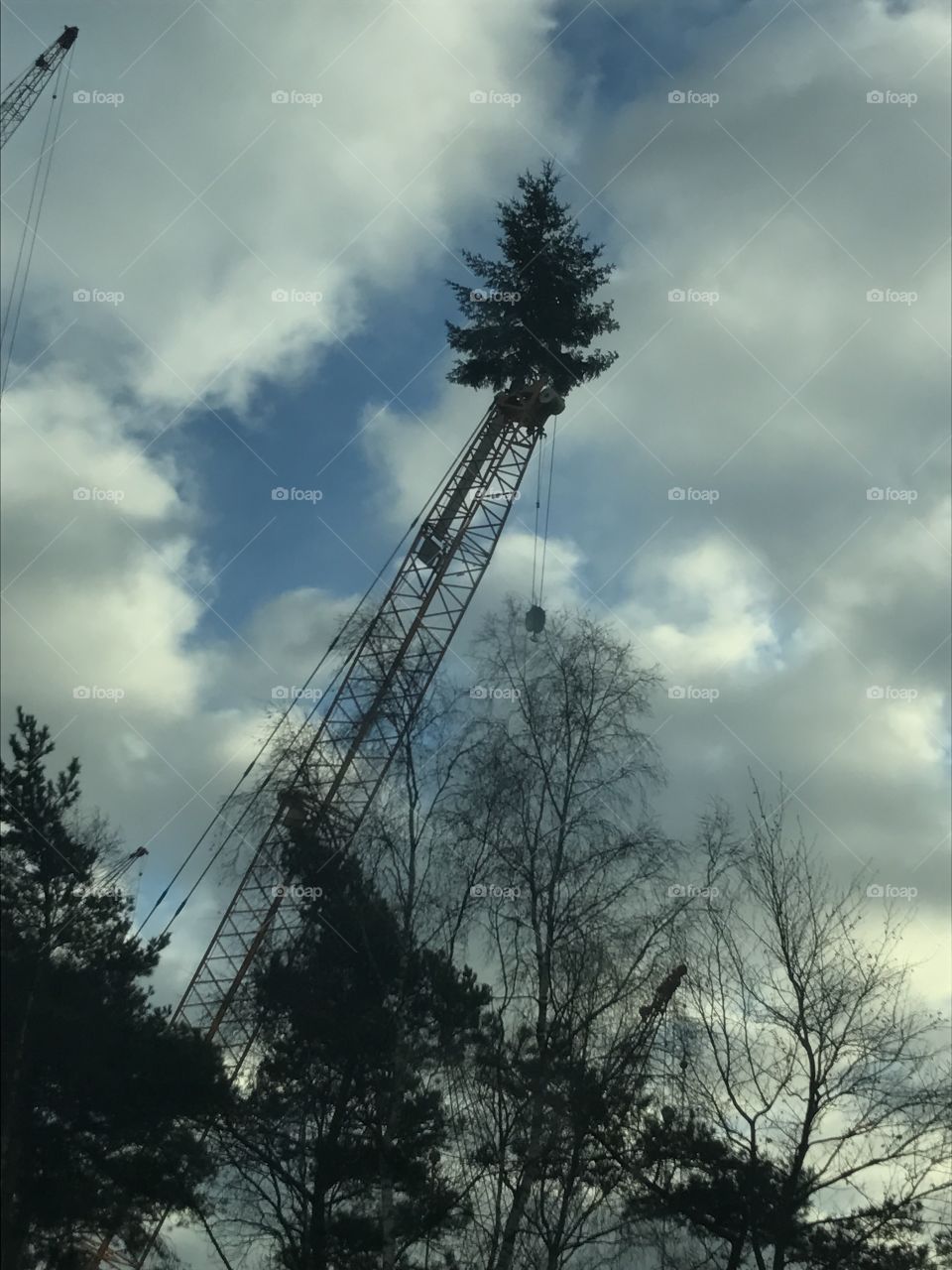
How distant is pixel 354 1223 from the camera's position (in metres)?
23.1

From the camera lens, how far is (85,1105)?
77.7 ft

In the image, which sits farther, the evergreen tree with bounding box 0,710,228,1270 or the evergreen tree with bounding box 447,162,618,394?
the evergreen tree with bounding box 447,162,618,394

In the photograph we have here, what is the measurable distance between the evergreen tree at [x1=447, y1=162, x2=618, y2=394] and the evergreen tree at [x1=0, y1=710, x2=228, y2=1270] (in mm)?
19639

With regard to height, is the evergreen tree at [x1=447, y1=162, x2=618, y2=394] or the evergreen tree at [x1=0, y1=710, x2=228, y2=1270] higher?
the evergreen tree at [x1=447, y1=162, x2=618, y2=394]

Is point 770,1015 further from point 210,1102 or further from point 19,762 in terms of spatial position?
point 19,762

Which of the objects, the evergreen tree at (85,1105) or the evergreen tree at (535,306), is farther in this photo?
the evergreen tree at (535,306)

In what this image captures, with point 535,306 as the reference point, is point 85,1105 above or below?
below

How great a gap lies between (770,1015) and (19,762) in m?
17.4

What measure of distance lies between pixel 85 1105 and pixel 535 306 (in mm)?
23052

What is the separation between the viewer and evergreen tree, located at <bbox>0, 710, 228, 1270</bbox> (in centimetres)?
2277

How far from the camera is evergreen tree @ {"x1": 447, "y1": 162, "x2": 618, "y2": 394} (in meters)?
35.9

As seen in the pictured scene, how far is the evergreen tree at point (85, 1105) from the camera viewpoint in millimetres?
22766

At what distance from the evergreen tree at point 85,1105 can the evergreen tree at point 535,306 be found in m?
19.6

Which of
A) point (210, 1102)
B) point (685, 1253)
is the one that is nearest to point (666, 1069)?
point (685, 1253)
